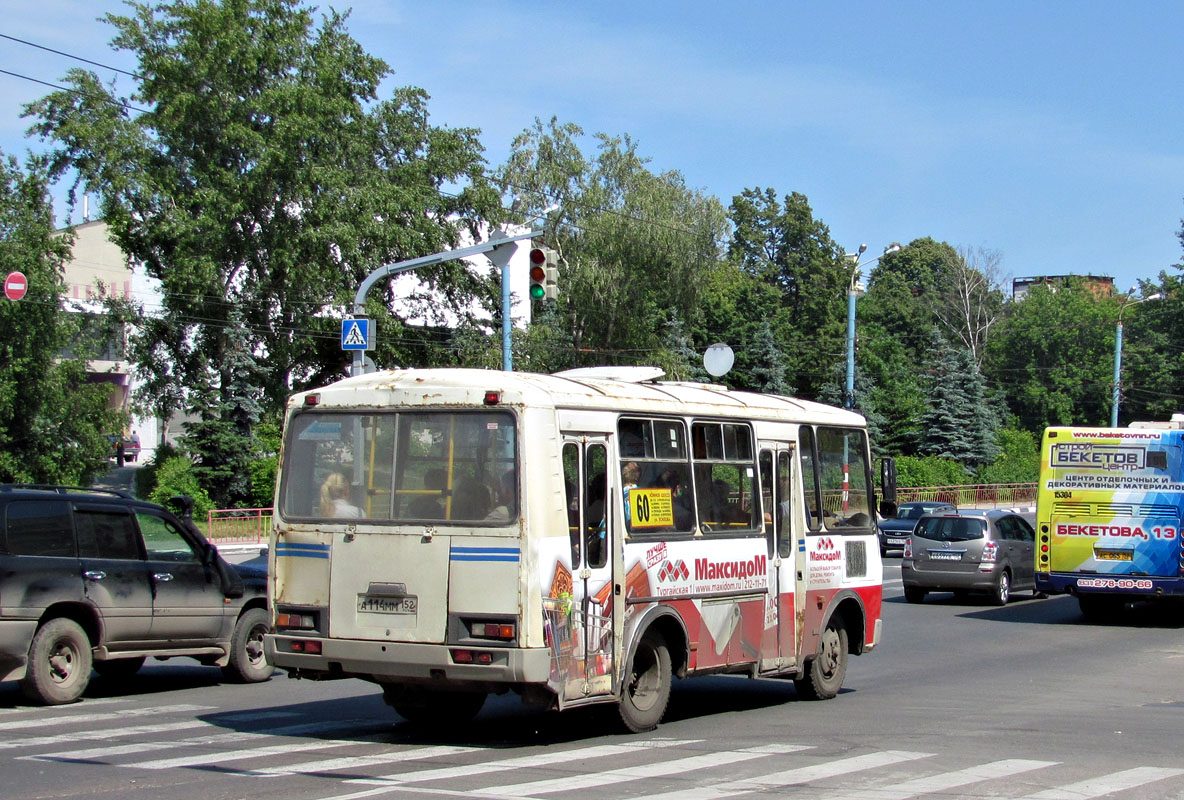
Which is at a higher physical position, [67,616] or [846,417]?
[846,417]

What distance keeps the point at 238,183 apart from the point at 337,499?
36.0 meters

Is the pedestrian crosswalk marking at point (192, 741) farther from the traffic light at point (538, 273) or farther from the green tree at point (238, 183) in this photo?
the green tree at point (238, 183)

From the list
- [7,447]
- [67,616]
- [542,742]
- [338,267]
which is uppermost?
[338,267]

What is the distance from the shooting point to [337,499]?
390 inches

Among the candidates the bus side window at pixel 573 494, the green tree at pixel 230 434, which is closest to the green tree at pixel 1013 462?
the green tree at pixel 230 434

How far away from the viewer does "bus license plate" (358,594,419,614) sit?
31.0 ft

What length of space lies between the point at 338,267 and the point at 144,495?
10002mm

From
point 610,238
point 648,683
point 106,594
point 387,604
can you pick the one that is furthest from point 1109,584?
point 610,238

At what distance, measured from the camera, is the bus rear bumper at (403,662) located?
9055 millimetres

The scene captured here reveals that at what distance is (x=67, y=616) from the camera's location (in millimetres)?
12039

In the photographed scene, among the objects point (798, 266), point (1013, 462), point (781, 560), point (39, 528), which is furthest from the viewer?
point (798, 266)

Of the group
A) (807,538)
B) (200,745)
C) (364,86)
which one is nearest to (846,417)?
(807,538)

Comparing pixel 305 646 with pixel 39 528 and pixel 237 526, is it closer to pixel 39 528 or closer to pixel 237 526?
pixel 39 528

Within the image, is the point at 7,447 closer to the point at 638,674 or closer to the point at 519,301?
the point at 519,301
